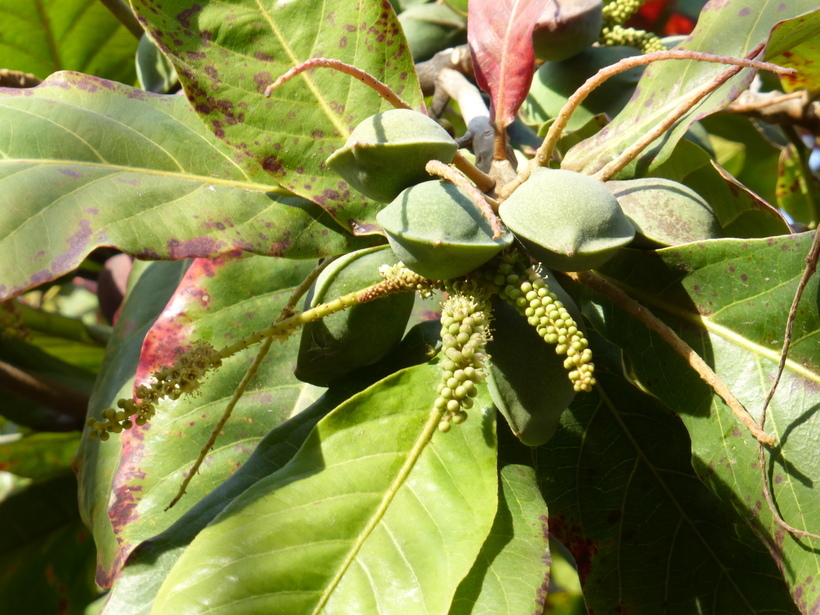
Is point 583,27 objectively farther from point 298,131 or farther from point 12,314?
point 12,314

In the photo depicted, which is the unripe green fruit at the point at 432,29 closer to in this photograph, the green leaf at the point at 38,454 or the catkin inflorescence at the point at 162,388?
the catkin inflorescence at the point at 162,388

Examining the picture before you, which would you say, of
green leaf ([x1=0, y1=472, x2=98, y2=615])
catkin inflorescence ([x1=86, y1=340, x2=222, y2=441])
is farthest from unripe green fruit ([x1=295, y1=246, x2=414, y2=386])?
Result: green leaf ([x1=0, y1=472, x2=98, y2=615])

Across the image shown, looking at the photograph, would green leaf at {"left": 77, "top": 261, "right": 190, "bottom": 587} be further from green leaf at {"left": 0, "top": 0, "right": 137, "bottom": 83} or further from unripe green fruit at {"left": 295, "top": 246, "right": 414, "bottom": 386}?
green leaf at {"left": 0, "top": 0, "right": 137, "bottom": 83}

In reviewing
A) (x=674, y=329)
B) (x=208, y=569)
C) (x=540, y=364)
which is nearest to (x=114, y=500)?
(x=208, y=569)

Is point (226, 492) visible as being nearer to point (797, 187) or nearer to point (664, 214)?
point (664, 214)

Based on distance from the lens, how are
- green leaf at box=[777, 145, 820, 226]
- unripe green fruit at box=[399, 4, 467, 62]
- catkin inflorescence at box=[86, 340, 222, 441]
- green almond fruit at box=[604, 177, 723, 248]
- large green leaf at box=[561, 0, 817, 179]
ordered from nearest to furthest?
1. catkin inflorescence at box=[86, 340, 222, 441]
2. green almond fruit at box=[604, 177, 723, 248]
3. large green leaf at box=[561, 0, 817, 179]
4. unripe green fruit at box=[399, 4, 467, 62]
5. green leaf at box=[777, 145, 820, 226]

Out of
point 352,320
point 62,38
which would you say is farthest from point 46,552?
point 352,320

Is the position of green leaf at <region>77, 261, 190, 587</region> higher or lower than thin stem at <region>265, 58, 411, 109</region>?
lower
